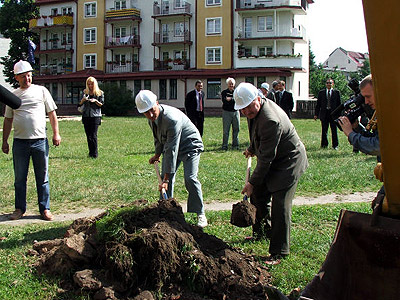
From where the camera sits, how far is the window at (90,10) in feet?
177

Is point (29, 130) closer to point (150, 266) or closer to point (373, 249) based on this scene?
point (150, 266)

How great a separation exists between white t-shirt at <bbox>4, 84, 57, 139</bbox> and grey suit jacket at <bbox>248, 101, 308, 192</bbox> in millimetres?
3340

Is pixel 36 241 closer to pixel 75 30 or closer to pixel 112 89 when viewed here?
pixel 112 89

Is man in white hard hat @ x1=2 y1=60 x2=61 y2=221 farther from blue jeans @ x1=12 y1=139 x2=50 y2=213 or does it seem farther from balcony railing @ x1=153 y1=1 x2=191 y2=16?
balcony railing @ x1=153 y1=1 x2=191 y2=16

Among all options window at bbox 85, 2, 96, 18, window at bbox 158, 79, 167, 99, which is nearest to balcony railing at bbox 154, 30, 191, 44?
window at bbox 158, 79, 167, 99

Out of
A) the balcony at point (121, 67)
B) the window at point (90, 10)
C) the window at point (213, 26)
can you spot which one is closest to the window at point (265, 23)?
the window at point (213, 26)

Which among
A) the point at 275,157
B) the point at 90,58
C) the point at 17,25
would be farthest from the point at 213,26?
the point at 275,157

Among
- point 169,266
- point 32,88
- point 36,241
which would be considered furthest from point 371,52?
point 32,88

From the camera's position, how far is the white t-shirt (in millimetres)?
7043

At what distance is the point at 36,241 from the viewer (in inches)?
233

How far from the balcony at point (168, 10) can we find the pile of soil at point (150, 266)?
4552 centimetres

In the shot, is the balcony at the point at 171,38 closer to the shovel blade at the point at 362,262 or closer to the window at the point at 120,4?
the window at the point at 120,4

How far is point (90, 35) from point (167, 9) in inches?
392

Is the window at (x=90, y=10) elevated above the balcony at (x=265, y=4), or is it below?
above
